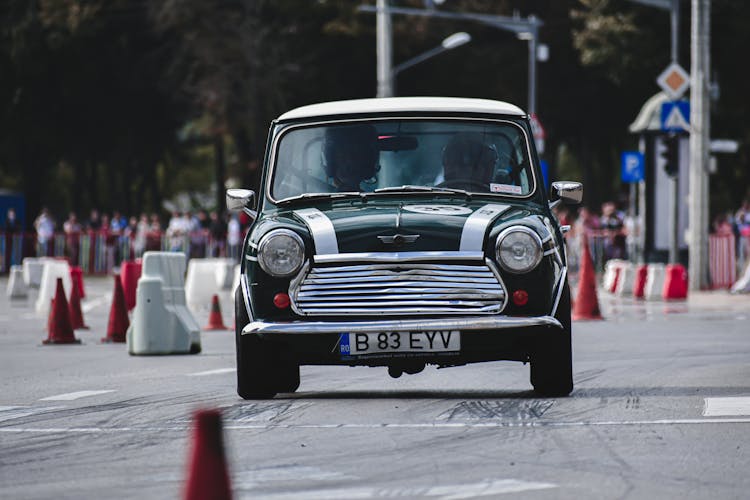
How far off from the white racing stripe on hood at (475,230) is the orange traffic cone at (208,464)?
19.4 feet

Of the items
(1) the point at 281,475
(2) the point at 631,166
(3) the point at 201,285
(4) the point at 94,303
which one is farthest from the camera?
(2) the point at 631,166

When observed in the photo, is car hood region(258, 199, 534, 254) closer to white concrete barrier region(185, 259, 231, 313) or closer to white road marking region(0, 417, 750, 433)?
white road marking region(0, 417, 750, 433)

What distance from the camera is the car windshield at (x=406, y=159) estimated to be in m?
11.9

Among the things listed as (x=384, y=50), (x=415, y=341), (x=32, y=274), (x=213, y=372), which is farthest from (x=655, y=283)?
(x=415, y=341)

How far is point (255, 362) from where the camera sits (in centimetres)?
1119

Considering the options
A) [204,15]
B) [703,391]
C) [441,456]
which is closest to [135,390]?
[703,391]

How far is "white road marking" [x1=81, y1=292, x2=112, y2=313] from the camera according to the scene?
2837cm

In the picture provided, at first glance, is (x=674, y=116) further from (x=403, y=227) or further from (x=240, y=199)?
(x=403, y=227)

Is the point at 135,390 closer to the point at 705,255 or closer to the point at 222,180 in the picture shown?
the point at 705,255

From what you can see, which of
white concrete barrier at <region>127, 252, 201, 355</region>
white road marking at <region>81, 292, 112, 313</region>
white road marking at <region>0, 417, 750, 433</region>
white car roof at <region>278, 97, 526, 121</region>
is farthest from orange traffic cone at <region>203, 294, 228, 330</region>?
white road marking at <region>0, 417, 750, 433</region>

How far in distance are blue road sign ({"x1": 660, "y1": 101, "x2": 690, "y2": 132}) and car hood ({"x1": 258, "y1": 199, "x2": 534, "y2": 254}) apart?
19937 millimetres

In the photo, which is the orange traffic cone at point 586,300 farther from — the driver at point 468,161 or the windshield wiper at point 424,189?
the windshield wiper at point 424,189

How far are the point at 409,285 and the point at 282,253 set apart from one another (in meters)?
0.80

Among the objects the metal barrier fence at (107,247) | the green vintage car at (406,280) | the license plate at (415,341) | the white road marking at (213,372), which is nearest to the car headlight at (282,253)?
the green vintage car at (406,280)
